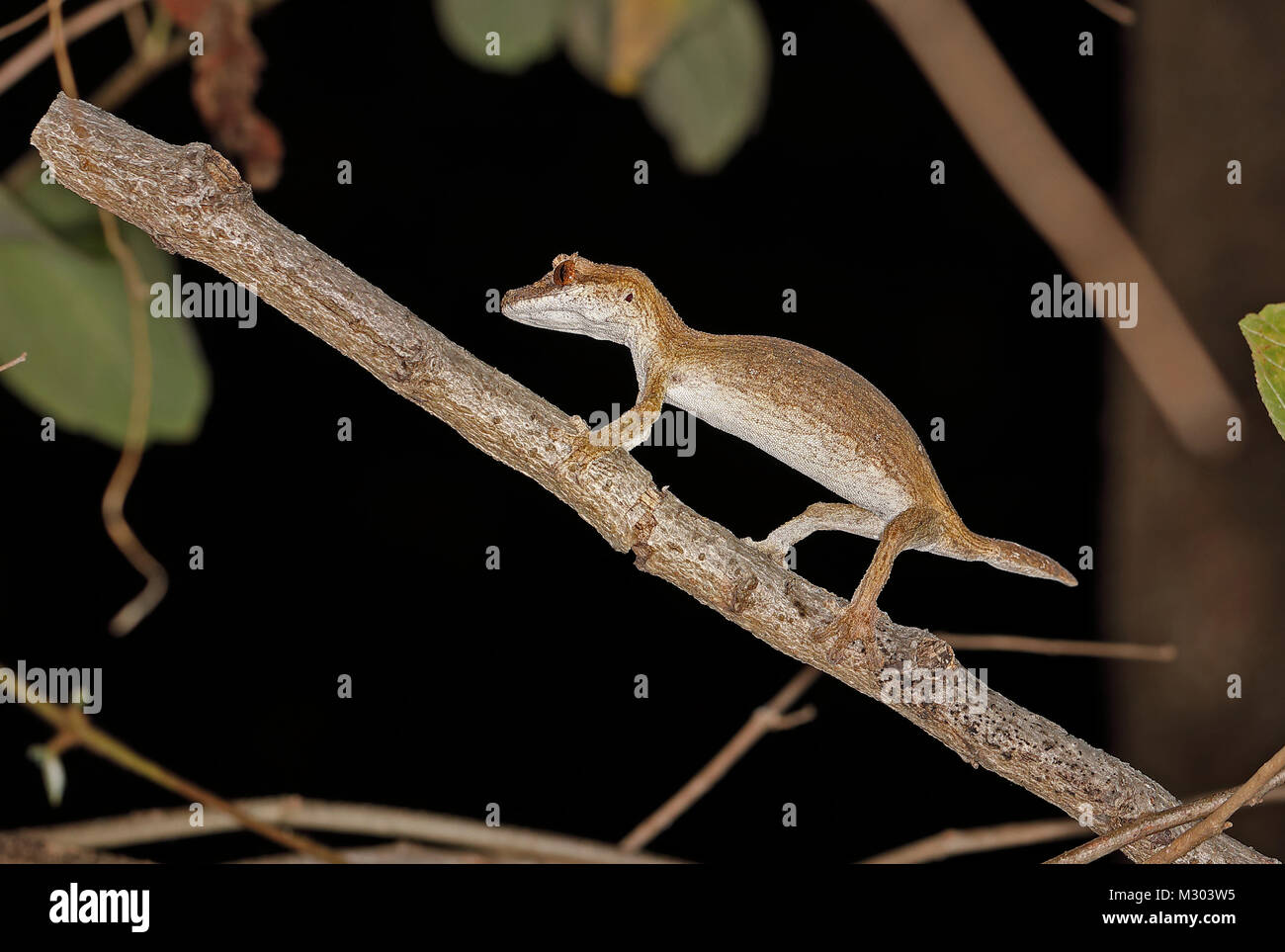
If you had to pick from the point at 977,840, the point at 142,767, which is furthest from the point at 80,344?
the point at 977,840

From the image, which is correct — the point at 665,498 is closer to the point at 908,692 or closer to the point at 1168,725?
the point at 908,692

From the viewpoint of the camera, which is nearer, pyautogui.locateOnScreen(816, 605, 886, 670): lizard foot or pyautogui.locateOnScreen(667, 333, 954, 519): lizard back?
pyautogui.locateOnScreen(816, 605, 886, 670): lizard foot

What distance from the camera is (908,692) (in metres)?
1.52

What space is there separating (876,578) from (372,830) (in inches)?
33.5

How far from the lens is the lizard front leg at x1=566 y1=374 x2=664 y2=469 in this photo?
1.50 metres

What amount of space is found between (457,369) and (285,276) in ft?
0.91

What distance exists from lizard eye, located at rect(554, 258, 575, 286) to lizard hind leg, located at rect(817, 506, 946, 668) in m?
0.74

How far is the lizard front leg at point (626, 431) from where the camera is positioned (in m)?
1.50

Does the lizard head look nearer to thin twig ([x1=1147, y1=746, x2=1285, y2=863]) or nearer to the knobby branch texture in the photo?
the knobby branch texture

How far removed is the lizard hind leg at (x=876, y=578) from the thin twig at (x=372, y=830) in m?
0.41

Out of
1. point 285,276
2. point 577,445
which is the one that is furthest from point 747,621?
point 285,276

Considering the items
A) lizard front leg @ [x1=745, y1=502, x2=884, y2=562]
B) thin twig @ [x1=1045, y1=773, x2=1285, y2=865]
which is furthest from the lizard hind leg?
thin twig @ [x1=1045, y1=773, x2=1285, y2=865]

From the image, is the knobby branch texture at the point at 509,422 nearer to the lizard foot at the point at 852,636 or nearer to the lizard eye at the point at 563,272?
the lizard foot at the point at 852,636

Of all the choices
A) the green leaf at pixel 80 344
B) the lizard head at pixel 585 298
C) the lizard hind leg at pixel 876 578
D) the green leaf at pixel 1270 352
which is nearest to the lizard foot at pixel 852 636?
the lizard hind leg at pixel 876 578
